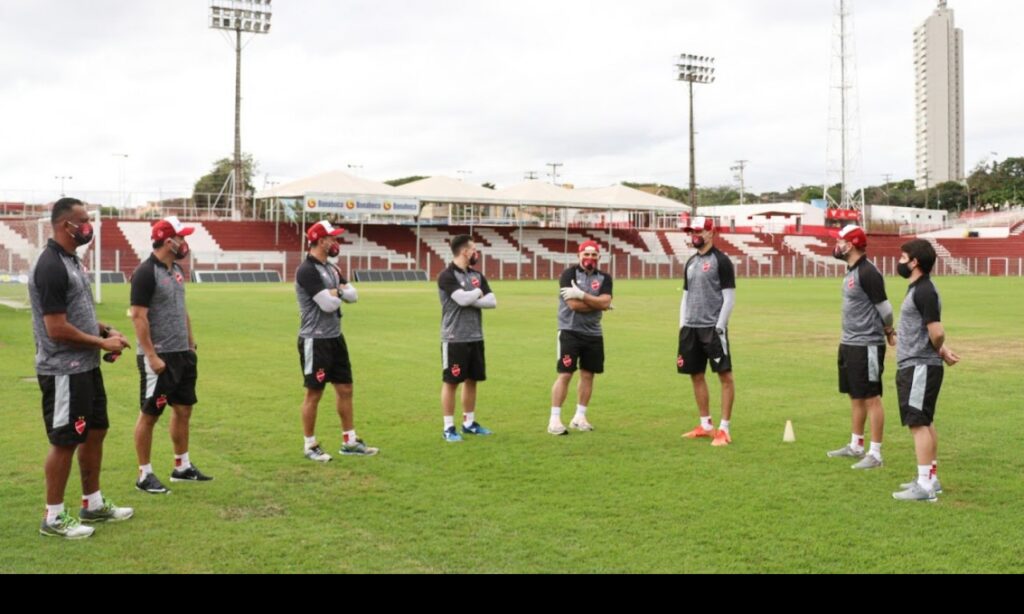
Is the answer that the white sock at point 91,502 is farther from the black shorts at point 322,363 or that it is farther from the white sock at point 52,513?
the black shorts at point 322,363

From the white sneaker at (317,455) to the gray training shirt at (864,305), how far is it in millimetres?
4634

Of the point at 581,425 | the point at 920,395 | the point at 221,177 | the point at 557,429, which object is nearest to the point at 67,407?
the point at 557,429

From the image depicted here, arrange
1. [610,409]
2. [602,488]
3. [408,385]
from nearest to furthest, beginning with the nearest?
1. [602,488]
2. [610,409]
3. [408,385]

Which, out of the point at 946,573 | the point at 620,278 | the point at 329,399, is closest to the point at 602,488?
the point at 946,573

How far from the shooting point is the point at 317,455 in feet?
27.5

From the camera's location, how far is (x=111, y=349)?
6.34 m

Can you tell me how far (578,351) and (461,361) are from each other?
4.27 ft

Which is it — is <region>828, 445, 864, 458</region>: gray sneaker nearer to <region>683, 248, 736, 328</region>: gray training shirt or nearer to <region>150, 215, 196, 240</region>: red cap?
<region>683, 248, 736, 328</region>: gray training shirt

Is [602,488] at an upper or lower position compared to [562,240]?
lower

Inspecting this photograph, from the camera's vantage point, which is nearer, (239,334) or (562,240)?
(239,334)

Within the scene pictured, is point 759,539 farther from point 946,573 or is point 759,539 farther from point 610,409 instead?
point 610,409

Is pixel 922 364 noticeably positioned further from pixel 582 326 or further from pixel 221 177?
pixel 221 177

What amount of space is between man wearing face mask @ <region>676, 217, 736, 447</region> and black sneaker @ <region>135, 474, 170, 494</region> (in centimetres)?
480
